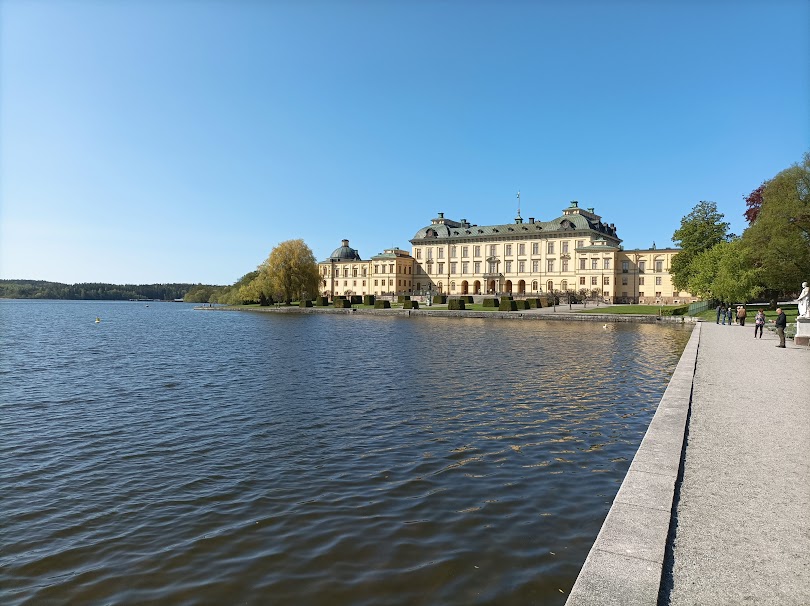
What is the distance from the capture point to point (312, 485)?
25.3 ft

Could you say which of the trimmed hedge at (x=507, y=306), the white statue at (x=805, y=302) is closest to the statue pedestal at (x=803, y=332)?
the white statue at (x=805, y=302)

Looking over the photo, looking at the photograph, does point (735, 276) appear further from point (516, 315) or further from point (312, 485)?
point (312, 485)

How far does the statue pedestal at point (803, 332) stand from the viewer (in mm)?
22203

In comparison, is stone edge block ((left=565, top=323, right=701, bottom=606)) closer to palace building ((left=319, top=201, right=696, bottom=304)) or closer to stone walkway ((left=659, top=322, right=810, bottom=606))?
stone walkway ((left=659, top=322, right=810, bottom=606))

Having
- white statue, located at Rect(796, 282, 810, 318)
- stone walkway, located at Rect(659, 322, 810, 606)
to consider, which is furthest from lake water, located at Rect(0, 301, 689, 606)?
white statue, located at Rect(796, 282, 810, 318)

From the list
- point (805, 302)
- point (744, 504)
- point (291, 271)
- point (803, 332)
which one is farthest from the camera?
point (291, 271)

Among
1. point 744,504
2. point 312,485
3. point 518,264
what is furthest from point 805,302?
point 518,264

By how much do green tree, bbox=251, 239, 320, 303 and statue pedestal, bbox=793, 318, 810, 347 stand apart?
69.9 metres

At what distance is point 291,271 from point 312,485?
77584 mm

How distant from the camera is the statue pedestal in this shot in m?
22.2

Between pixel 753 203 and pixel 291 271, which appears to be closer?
pixel 753 203

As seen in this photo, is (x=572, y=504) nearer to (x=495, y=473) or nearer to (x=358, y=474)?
(x=495, y=473)

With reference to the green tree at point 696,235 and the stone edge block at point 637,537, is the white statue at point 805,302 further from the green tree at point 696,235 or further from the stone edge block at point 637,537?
the green tree at point 696,235

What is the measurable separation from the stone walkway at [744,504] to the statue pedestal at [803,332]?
1309cm
